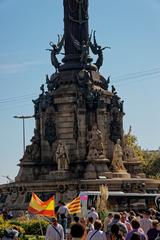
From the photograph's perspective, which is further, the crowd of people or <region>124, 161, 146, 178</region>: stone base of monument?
<region>124, 161, 146, 178</region>: stone base of monument

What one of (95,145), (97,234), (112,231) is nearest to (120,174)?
(95,145)

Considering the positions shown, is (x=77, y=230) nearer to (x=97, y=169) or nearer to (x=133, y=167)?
(x=97, y=169)

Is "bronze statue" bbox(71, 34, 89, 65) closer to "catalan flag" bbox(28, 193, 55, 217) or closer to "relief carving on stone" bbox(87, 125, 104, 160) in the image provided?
Result: "relief carving on stone" bbox(87, 125, 104, 160)

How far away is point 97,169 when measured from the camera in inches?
1934

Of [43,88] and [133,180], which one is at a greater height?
[43,88]

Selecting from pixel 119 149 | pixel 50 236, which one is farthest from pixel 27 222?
pixel 119 149

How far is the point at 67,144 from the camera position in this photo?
2002 inches

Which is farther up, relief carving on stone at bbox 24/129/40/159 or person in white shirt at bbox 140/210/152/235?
relief carving on stone at bbox 24/129/40/159

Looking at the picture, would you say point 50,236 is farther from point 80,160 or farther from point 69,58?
point 69,58

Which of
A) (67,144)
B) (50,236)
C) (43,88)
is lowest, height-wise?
(50,236)

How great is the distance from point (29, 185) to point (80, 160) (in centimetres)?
404

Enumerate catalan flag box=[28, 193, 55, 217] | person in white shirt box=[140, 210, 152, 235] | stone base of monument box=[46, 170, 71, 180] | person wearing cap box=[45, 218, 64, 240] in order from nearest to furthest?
1. person wearing cap box=[45, 218, 64, 240]
2. person in white shirt box=[140, 210, 152, 235]
3. catalan flag box=[28, 193, 55, 217]
4. stone base of monument box=[46, 170, 71, 180]

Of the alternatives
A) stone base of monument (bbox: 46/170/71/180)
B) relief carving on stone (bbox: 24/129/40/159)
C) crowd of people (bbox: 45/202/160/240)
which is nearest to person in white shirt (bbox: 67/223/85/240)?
crowd of people (bbox: 45/202/160/240)

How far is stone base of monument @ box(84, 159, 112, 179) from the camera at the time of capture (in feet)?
159
